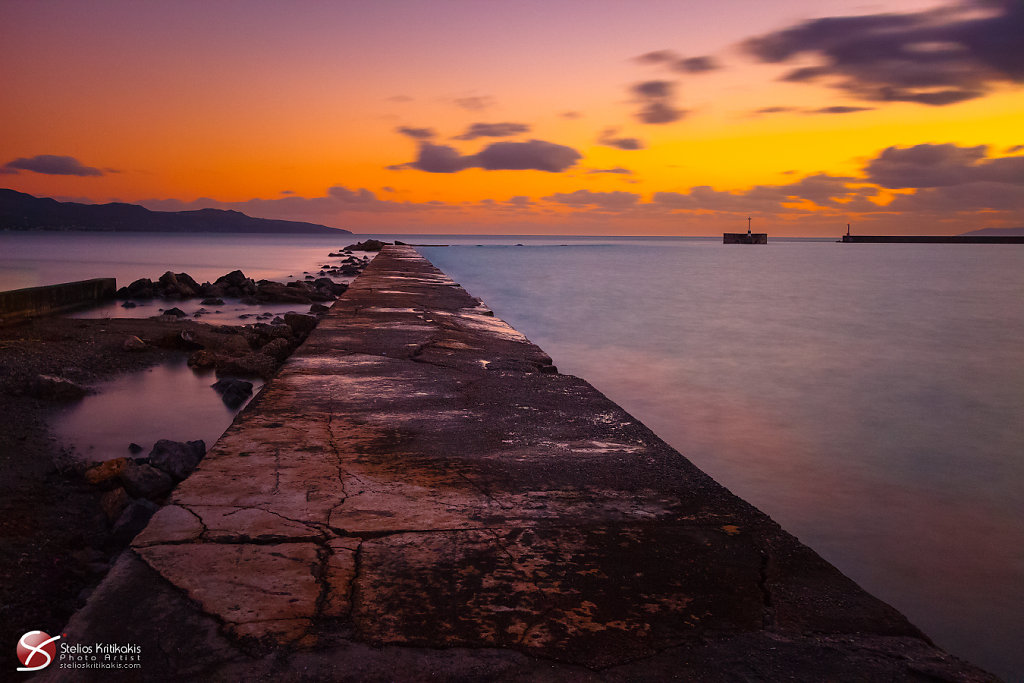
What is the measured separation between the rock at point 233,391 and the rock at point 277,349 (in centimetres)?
85

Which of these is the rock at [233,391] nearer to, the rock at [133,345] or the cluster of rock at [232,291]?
the rock at [133,345]

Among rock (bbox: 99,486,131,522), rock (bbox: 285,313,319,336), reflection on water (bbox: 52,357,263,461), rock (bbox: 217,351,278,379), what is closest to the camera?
rock (bbox: 99,486,131,522)

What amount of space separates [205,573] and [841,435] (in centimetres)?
489

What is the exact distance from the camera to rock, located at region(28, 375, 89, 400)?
426 cm

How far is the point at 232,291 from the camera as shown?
1430cm

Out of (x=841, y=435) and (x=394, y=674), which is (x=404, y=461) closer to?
(x=394, y=674)

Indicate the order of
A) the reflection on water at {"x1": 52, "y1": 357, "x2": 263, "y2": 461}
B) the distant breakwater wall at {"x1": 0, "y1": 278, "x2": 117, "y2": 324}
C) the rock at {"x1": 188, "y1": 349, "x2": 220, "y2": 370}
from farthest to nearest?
the distant breakwater wall at {"x1": 0, "y1": 278, "x2": 117, "y2": 324}
the rock at {"x1": 188, "y1": 349, "x2": 220, "y2": 370}
the reflection on water at {"x1": 52, "y1": 357, "x2": 263, "y2": 461}

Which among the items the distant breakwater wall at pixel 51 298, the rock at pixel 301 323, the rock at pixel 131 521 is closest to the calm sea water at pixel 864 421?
the rock at pixel 131 521

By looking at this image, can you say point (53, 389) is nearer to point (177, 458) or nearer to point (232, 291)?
point (177, 458)

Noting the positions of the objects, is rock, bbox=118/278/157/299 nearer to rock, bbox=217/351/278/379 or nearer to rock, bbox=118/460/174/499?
rock, bbox=217/351/278/379

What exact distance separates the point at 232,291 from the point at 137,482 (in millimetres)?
12669

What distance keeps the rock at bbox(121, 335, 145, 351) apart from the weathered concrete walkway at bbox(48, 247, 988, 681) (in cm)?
448

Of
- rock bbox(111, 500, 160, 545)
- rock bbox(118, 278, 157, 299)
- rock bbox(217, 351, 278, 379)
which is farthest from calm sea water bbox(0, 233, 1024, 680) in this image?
rock bbox(118, 278, 157, 299)

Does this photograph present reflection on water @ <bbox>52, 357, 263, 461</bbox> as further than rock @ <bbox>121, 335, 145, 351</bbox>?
No
